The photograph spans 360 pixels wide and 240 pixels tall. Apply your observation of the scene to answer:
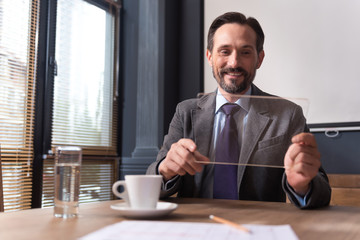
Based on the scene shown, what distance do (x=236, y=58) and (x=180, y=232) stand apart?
1.04 m

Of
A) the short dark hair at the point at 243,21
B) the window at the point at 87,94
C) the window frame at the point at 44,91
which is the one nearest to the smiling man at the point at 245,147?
the short dark hair at the point at 243,21

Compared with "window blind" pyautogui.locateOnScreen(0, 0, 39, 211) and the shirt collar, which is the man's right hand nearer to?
the shirt collar

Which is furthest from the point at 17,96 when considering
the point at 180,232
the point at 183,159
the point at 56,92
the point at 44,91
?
the point at 180,232

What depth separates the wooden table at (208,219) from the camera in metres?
0.64

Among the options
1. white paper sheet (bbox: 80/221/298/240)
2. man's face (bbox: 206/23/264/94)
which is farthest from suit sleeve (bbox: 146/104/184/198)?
white paper sheet (bbox: 80/221/298/240)

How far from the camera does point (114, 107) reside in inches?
128

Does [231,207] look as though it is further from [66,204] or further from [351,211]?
[66,204]

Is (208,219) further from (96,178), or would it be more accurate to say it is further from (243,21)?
(96,178)

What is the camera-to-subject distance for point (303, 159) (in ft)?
3.10

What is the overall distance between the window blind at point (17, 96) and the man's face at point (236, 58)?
145cm

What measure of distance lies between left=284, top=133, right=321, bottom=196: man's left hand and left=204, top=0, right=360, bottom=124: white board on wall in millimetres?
1652

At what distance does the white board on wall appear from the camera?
2453 mm

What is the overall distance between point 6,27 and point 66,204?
6.31ft

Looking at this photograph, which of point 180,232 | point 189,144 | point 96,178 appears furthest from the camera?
point 96,178
